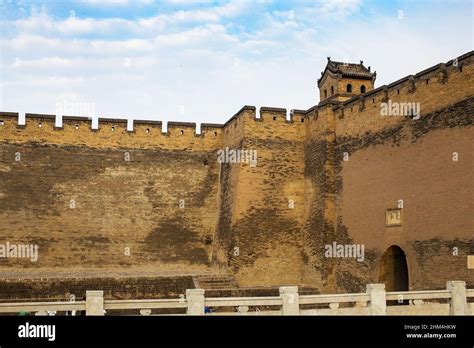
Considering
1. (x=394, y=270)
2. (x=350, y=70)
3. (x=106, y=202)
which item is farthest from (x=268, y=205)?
(x=350, y=70)

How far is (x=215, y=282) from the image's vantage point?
18.0m

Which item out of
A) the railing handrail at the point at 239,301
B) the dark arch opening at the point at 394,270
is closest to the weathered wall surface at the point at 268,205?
the dark arch opening at the point at 394,270

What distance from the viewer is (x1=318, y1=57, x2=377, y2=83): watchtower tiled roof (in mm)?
29359

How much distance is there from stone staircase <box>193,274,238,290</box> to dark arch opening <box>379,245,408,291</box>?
180 inches

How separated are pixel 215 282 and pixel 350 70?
52.8ft

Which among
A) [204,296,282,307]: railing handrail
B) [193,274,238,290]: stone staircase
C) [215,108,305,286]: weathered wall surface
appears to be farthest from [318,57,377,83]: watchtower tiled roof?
[204,296,282,307]: railing handrail

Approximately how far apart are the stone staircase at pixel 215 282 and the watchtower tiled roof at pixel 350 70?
14.8 meters

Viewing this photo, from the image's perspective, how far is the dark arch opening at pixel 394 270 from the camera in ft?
52.2

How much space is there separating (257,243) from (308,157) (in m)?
3.45

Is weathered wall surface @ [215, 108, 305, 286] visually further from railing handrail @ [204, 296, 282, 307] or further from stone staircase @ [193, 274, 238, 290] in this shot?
railing handrail @ [204, 296, 282, 307]

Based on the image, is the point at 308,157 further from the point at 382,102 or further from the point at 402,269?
the point at 402,269

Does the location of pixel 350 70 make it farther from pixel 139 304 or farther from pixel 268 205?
pixel 139 304
